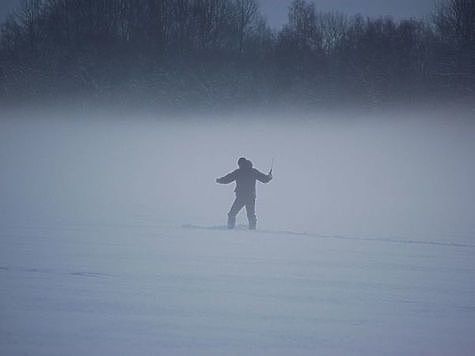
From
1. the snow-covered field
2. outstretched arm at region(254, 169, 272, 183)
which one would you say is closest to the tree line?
the snow-covered field

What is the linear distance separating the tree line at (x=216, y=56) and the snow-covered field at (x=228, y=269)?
669 inches

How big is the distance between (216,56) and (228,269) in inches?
1570

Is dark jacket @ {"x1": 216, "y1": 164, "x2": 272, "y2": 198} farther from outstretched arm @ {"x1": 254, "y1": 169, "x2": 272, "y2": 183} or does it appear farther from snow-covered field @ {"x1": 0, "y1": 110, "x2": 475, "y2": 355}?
Result: snow-covered field @ {"x1": 0, "y1": 110, "x2": 475, "y2": 355}

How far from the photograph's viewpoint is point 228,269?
7949 mm

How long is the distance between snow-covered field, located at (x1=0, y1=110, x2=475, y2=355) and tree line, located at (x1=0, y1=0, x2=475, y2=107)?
669 inches

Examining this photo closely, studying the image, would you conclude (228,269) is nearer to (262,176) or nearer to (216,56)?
(262,176)

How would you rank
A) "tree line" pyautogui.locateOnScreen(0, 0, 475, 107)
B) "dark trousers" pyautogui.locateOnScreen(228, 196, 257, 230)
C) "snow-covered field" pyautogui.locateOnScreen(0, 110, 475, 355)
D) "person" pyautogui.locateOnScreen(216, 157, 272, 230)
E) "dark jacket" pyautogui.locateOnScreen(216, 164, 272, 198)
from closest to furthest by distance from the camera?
1. "snow-covered field" pyautogui.locateOnScreen(0, 110, 475, 355)
2. "dark trousers" pyautogui.locateOnScreen(228, 196, 257, 230)
3. "person" pyautogui.locateOnScreen(216, 157, 272, 230)
4. "dark jacket" pyautogui.locateOnScreen(216, 164, 272, 198)
5. "tree line" pyautogui.locateOnScreen(0, 0, 475, 107)

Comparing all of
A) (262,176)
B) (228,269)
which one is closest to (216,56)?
(262,176)

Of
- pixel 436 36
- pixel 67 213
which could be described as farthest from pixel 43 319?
pixel 436 36

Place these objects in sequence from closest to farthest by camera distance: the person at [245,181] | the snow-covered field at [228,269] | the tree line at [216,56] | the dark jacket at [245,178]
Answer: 1. the snow-covered field at [228,269]
2. the person at [245,181]
3. the dark jacket at [245,178]
4. the tree line at [216,56]

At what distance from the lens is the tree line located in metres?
40.9

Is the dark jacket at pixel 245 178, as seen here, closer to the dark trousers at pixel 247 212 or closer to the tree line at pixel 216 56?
the dark trousers at pixel 247 212

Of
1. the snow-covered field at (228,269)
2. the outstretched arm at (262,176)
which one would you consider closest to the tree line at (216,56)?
the snow-covered field at (228,269)

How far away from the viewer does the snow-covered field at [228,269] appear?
5.45 metres
